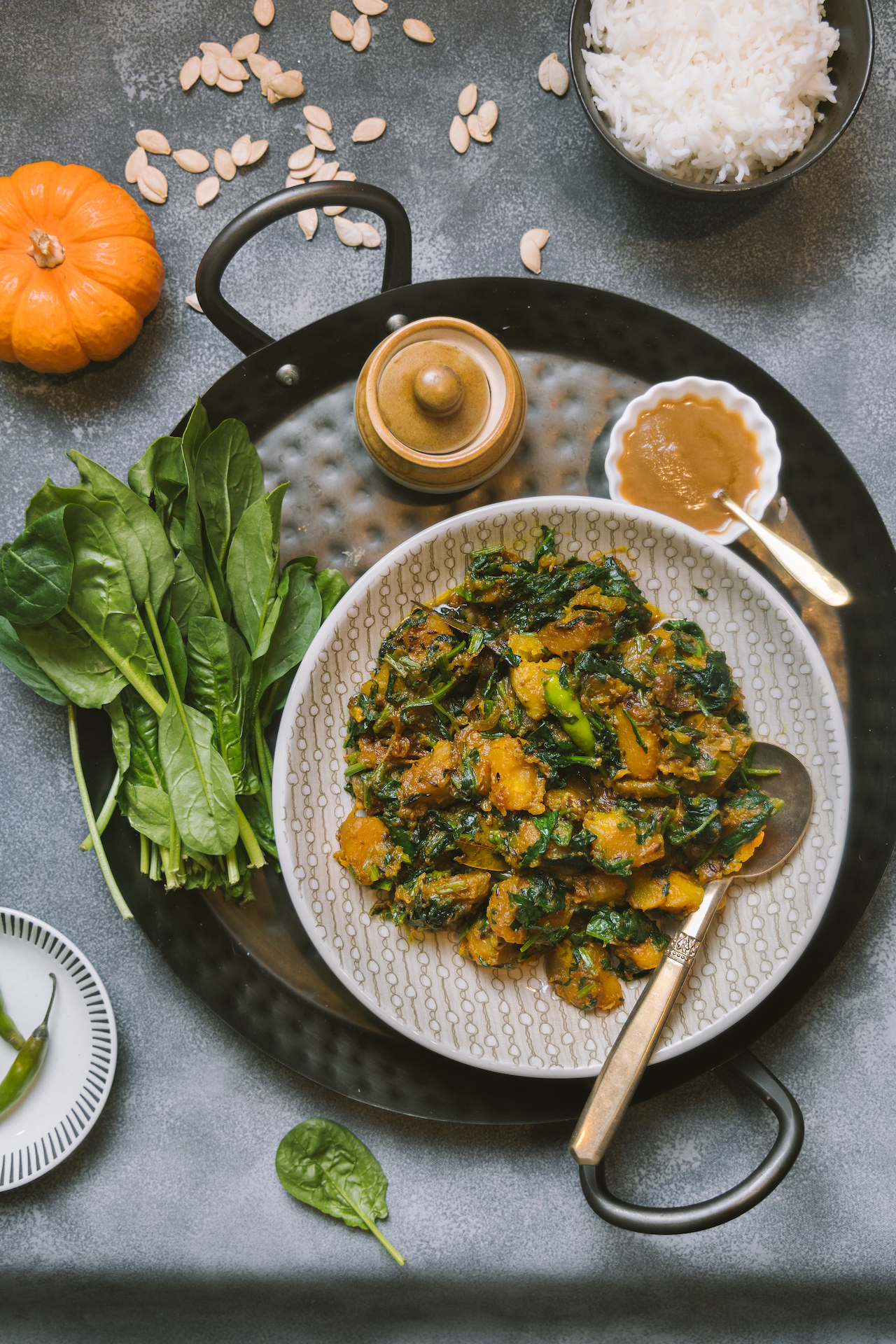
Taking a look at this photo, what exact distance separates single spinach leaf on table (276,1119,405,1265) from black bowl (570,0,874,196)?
9.05 feet

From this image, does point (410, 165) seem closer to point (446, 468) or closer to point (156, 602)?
point (446, 468)

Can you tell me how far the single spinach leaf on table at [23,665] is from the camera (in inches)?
83.1

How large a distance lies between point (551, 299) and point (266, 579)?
1.13 m

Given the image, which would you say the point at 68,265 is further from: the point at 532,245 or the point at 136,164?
the point at 532,245

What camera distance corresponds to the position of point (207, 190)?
2.49 meters

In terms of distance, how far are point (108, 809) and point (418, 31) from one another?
Answer: 2426 mm

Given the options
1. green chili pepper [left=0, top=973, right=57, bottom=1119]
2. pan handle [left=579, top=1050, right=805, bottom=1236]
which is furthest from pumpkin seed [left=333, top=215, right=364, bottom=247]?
pan handle [left=579, top=1050, right=805, bottom=1236]

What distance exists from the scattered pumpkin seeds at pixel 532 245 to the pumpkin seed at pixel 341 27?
2.62 feet

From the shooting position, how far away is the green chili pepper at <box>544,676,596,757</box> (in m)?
1.95

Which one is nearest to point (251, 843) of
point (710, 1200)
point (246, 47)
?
point (710, 1200)

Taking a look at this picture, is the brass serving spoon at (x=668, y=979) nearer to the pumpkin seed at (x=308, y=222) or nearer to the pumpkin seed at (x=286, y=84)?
the pumpkin seed at (x=308, y=222)

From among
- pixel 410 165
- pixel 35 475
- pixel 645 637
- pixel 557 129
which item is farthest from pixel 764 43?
pixel 35 475

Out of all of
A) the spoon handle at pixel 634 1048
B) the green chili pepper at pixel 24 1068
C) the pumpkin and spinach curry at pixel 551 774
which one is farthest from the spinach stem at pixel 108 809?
the spoon handle at pixel 634 1048

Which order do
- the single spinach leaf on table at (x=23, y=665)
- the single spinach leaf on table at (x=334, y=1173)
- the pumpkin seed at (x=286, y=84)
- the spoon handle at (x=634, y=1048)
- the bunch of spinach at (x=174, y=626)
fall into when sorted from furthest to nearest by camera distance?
the pumpkin seed at (x=286, y=84), the single spinach leaf on table at (x=334, y=1173), the single spinach leaf on table at (x=23, y=665), the bunch of spinach at (x=174, y=626), the spoon handle at (x=634, y=1048)
